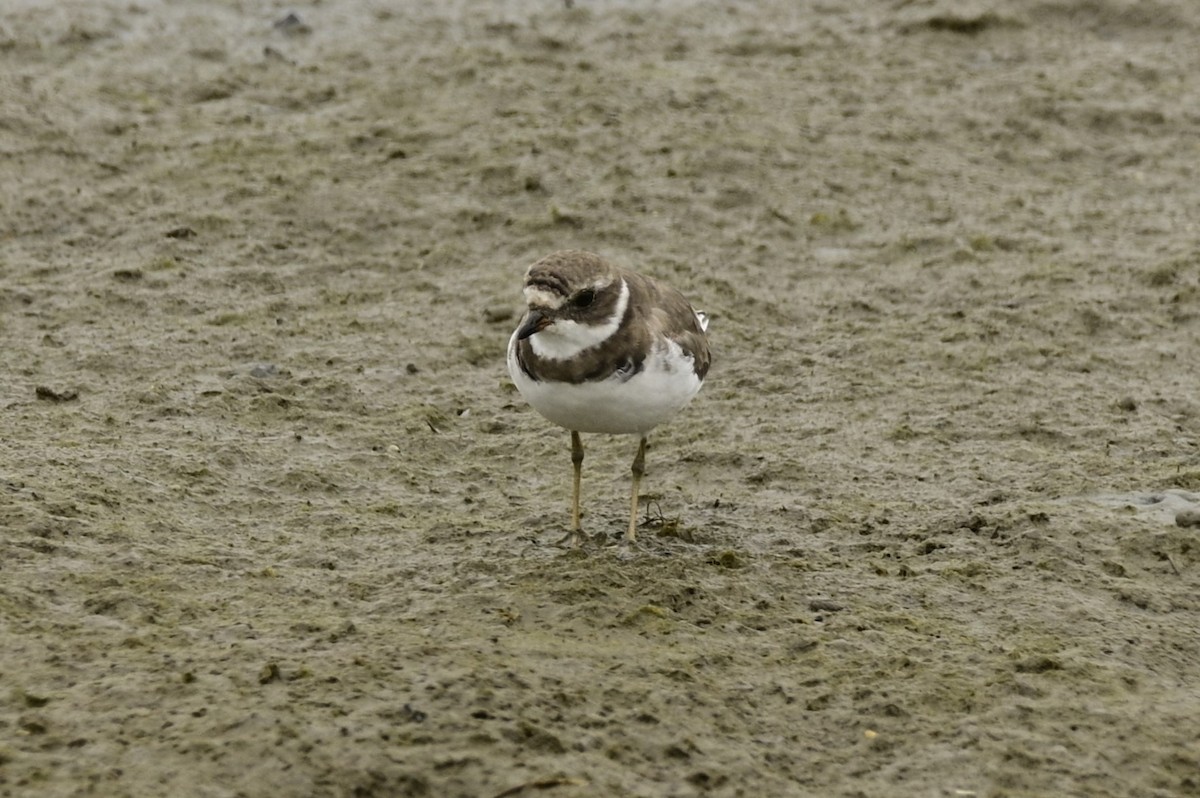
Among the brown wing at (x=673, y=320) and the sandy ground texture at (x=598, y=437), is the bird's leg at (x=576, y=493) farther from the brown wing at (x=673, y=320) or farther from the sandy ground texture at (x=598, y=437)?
the brown wing at (x=673, y=320)

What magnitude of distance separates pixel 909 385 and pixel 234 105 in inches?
212

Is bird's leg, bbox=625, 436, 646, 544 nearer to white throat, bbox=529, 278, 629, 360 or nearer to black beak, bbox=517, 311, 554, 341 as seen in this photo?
white throat, bbox=529, 278, 629, 360

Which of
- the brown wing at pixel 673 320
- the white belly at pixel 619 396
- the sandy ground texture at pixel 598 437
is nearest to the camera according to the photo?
the sandy ground texture at pixel 598 437

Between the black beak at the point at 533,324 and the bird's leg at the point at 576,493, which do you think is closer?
the black beak at the point at 533,324

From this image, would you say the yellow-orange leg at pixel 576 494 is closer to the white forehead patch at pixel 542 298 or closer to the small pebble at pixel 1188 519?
the white forehead patch at pixel 542 298

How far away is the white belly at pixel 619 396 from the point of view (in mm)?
6070

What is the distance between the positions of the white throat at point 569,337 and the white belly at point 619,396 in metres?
0.12

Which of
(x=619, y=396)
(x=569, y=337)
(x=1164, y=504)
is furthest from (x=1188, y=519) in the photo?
(x=569, y=337)

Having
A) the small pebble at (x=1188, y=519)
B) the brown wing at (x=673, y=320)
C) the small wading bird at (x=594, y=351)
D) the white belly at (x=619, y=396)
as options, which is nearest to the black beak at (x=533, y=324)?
the small wading bird at (x=594, y=351)

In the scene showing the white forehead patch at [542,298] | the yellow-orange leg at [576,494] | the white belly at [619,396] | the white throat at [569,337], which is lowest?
the yellow-orange leg at [576,494]

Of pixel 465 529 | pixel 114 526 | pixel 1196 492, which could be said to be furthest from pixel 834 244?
pixel 114 526

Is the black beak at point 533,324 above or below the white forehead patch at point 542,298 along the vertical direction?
below

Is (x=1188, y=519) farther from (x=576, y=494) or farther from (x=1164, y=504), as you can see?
(x=576, y=494)

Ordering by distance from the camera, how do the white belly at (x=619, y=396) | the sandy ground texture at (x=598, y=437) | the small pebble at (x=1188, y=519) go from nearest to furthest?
the sandy ground texture at (x=598, y=437)
the white belly at (x=619, y=396)
the small pebble at (x=1188, y=519)
